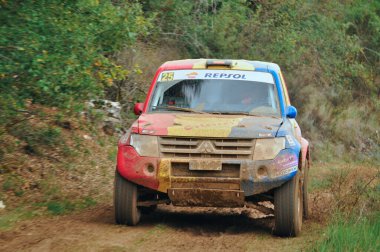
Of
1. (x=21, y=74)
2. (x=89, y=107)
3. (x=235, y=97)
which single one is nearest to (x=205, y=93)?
(x=235, y=97)

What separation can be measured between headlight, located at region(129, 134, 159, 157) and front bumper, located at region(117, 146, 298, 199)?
60mm

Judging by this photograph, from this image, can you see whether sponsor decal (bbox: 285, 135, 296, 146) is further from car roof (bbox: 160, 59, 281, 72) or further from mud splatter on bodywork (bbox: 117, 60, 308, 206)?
car roof (bbox: 160, 59, 281, 72)

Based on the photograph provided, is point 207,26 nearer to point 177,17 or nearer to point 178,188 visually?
point 177,17

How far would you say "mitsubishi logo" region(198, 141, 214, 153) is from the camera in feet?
28.3

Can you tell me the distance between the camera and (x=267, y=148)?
860 centimetres

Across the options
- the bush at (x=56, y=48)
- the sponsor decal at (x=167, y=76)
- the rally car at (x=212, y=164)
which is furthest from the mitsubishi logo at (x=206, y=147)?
the bush at (x=56, y=48)

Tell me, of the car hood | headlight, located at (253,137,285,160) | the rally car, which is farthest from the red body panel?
headlight, located at (253,137,285,160)

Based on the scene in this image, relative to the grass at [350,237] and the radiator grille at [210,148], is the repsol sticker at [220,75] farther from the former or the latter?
the grass at [350,237]

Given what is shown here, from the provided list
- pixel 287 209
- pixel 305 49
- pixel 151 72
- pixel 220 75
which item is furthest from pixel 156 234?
pixel 305 49

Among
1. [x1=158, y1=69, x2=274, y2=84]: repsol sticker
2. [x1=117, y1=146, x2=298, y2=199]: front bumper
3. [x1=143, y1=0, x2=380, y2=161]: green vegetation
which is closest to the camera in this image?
[x1=117, y1=146, x2=298, y2=199]: front bumper

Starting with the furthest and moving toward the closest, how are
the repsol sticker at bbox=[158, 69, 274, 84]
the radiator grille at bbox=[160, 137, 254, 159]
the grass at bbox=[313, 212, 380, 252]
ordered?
the repsol sticker at bbox=[158, 69, 274, 84] → the radiator grille at bbox=[160, 137, 254, 159] → the grass at bbox=[313, 212, 380, 252]

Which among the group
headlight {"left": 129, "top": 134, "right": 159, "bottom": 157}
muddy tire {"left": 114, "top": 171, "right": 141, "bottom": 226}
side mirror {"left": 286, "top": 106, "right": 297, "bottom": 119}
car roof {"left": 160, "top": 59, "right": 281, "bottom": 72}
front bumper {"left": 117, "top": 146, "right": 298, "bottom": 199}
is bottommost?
muddy tire {"left": 114, "top": 171, "right": 141, "bottom": 226}

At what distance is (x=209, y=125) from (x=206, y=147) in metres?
0.28

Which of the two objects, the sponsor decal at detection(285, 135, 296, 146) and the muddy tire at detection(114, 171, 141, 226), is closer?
the sponsor decal at detection(285, 135, 296, 146)
